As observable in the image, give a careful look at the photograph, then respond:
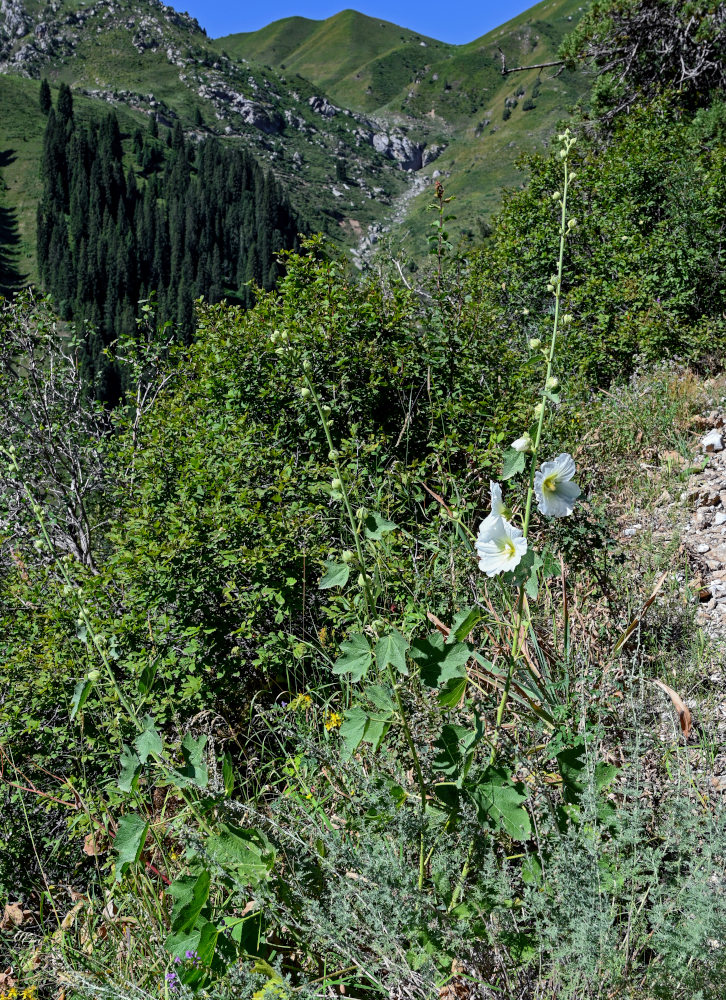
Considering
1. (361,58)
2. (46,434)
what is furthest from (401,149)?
(46,434)

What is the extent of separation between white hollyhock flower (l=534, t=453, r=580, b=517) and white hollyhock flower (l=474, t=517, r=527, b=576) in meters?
0.09

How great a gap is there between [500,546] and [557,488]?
204mm

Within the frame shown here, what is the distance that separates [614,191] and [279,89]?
6163 inches

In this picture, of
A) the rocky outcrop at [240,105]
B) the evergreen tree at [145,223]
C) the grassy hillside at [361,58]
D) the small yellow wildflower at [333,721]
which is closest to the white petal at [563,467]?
the small yellow wildflower at [333,721]

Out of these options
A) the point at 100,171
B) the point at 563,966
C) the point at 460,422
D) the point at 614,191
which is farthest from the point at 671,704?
the point at 100,171

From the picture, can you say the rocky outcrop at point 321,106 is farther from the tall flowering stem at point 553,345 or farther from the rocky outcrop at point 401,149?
the tall flowering stem at point 553,345

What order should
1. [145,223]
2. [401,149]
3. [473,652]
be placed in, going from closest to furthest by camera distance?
1. [473,652]
2. [145,223]
3. [401,149]

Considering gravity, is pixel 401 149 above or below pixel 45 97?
above

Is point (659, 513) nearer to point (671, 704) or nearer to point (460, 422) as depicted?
point (460, 422)

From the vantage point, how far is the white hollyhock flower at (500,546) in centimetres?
128

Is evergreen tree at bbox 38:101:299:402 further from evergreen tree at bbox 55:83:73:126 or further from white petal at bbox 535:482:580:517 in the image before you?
white petal at bbox 535:482:580:517

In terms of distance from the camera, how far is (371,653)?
1481 millimetres

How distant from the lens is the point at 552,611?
267cm

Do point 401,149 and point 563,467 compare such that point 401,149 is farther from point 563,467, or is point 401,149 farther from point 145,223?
point 563,467
